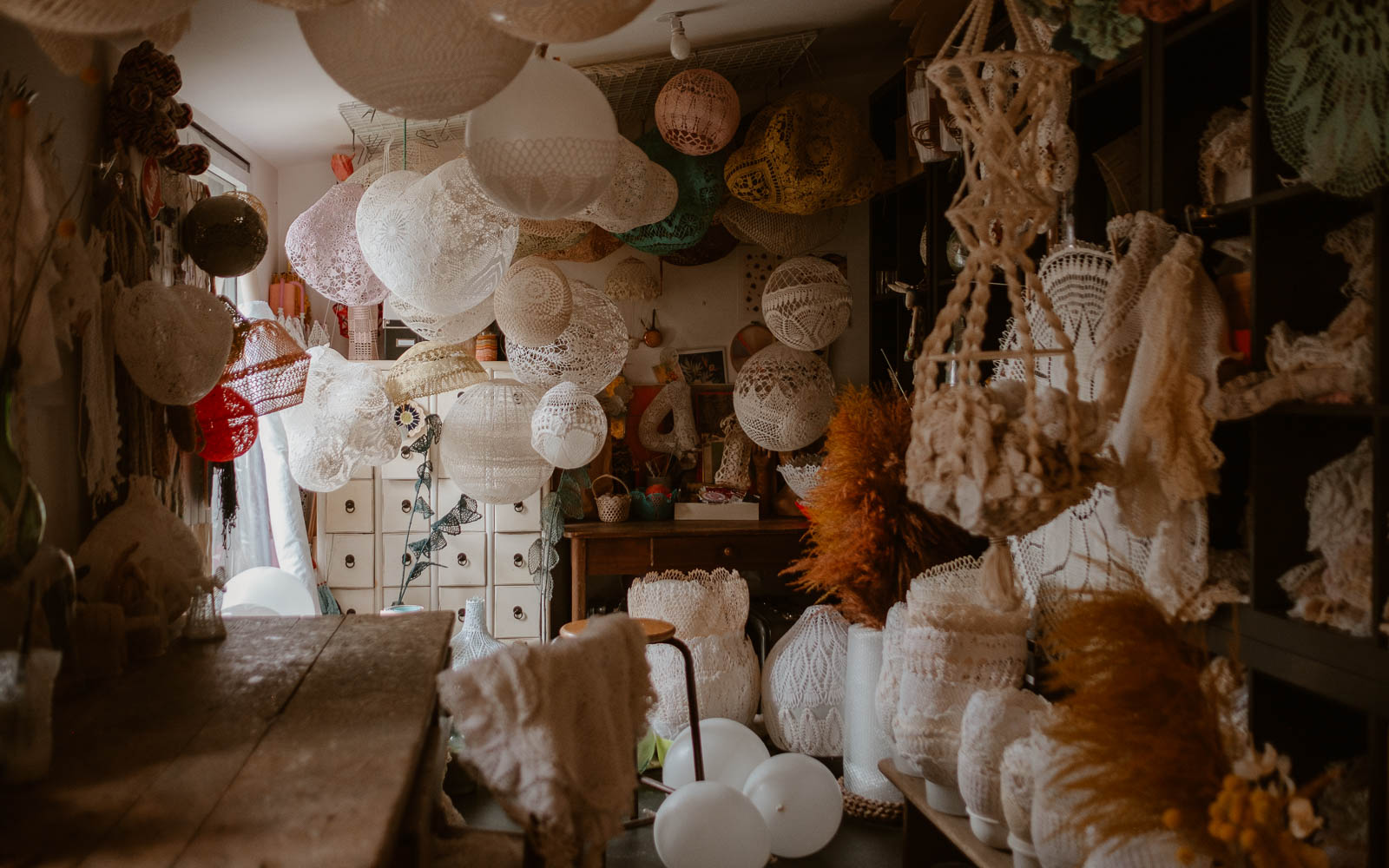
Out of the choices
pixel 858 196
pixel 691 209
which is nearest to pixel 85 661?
pixel 691 209

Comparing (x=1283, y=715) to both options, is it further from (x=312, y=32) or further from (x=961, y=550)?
(x=312, y=32)

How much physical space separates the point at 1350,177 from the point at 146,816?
1913 millimetres

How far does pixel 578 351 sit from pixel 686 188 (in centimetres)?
75

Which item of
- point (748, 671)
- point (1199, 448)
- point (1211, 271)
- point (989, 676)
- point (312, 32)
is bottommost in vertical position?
point (748, 671)

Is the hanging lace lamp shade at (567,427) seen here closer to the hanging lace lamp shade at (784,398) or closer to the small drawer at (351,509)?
the hanging lace lamp shade at (784,398)

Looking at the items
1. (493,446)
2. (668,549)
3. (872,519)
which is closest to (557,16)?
(872,519)

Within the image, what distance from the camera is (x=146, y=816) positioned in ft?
3.88

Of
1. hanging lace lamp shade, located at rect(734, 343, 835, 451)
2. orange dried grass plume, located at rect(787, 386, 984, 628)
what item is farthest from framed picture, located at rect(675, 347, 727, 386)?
orange dried grass plume, located at rect(787, 386, 984, 628)

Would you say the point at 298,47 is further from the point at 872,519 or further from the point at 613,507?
the point at 872,519

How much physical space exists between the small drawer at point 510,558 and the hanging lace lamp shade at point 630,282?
1154 mm

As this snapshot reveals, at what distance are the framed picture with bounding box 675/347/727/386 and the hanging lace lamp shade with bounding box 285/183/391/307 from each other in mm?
1684

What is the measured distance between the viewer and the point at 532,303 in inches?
134

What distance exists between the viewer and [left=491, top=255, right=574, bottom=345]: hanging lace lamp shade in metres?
3.42

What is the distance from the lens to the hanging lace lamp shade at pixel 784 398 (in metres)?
3.91
